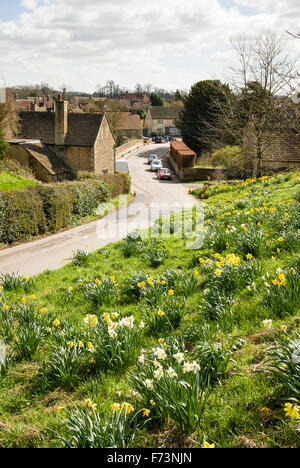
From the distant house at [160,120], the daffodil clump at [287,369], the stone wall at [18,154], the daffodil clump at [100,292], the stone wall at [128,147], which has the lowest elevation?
the daffodil clump at [100,292]

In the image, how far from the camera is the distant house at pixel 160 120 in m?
97.5

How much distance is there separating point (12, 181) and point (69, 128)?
437 inches

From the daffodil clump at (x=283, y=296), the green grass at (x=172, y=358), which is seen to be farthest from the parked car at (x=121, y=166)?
the daffodil clump at (x=283, y=296)

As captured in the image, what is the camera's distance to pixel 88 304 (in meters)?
7.09

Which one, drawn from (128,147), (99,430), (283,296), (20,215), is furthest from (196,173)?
(99,430)

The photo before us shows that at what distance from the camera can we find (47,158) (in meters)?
33.5

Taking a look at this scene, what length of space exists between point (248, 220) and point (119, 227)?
911 centimetres

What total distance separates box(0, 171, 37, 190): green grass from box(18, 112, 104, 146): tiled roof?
7.98 m

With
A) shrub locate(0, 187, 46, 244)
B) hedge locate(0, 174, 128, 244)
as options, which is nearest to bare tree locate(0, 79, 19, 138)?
hedge locate(0, 174, 128, 244)

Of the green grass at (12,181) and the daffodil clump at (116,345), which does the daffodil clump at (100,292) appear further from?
the green grass at (12,181)

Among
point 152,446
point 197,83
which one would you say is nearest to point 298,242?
point 152,446

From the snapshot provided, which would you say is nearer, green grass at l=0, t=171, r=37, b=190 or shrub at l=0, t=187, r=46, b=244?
shrub at l=0, t=187, r=46, b=244

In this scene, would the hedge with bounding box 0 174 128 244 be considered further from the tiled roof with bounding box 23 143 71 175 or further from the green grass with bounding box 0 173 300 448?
the tiled roof with bounding box 23 143 71 175

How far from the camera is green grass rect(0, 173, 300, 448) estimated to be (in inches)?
132
